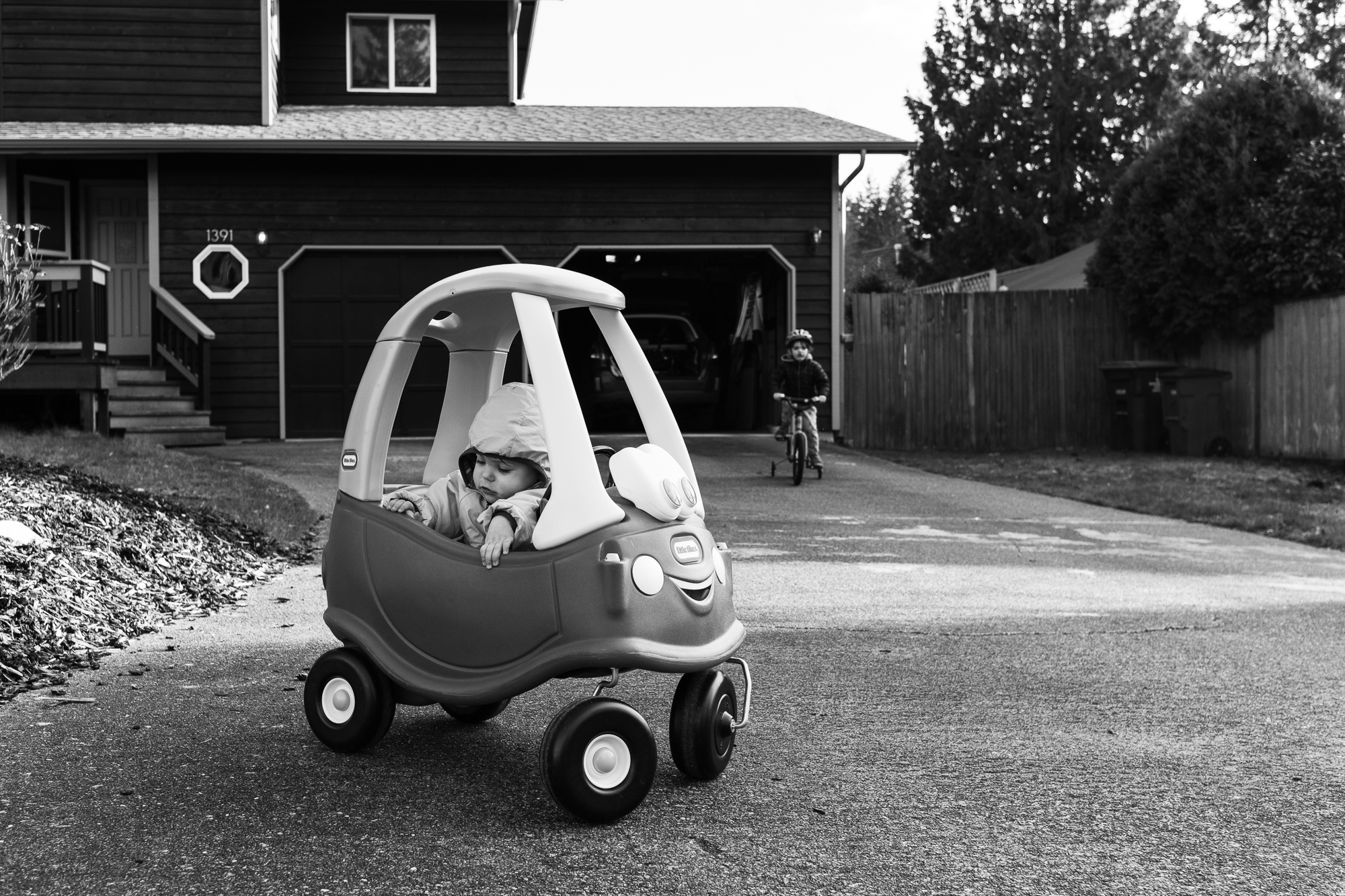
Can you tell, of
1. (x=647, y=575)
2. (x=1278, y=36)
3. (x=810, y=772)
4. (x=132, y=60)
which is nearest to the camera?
(x=647, y=575)

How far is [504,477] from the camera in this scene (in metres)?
4.22

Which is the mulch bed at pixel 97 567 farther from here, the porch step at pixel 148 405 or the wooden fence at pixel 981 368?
the wooden fence at pixel 981 368

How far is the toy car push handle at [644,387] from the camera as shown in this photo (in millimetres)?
4328

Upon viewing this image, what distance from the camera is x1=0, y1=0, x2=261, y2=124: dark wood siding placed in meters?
18.6

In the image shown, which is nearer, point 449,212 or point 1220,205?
point 1220,205

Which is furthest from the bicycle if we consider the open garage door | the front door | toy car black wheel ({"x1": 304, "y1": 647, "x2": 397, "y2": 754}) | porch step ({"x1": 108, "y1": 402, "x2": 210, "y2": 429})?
the front door

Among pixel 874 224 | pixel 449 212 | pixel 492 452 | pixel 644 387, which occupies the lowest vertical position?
pixel 492 452

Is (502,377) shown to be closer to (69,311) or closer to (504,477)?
(504,477)

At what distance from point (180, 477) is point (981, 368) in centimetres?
1138

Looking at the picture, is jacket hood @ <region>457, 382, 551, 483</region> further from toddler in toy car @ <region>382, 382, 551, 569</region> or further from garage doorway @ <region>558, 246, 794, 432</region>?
garage doorway @ <region>558, 246, 794, 432</region>

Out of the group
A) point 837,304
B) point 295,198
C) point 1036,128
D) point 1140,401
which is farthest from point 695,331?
point 1036,128

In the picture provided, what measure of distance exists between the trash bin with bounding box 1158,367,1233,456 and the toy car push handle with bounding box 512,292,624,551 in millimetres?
15532

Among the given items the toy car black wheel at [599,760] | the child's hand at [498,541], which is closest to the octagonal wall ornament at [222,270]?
the child's hand at [498,541]

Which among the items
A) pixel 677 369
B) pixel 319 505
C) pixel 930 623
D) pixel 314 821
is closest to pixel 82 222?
pixel 677 369
